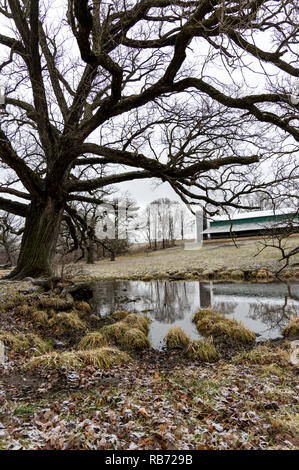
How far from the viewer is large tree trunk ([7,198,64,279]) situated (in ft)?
31.3

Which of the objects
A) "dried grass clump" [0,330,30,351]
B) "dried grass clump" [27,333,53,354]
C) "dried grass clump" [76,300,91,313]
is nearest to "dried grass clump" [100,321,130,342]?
"dried grass clump" [27,333,53,354]

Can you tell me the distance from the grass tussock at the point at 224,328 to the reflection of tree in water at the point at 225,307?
1328 mm

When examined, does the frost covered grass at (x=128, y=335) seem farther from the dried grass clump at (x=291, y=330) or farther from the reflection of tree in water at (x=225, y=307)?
the dried grass clump at (x=291, y=330)

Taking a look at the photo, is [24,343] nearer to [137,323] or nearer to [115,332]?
[115,332]

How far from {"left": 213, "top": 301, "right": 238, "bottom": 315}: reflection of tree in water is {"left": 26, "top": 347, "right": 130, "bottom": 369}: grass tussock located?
5226 mm

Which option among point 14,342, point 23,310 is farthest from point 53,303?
point 14,342

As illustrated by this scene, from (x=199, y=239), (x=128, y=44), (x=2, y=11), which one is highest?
(x=2, y=11)

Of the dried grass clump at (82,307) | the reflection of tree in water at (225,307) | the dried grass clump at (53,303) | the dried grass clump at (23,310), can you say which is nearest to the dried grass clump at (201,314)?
the reflection of tree in water at (225,307)

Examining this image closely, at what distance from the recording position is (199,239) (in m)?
39.3

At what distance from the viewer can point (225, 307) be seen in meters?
9.60

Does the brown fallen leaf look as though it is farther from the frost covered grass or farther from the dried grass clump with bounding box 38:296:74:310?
the dried grass clump with bounding box 38:296:74:310
